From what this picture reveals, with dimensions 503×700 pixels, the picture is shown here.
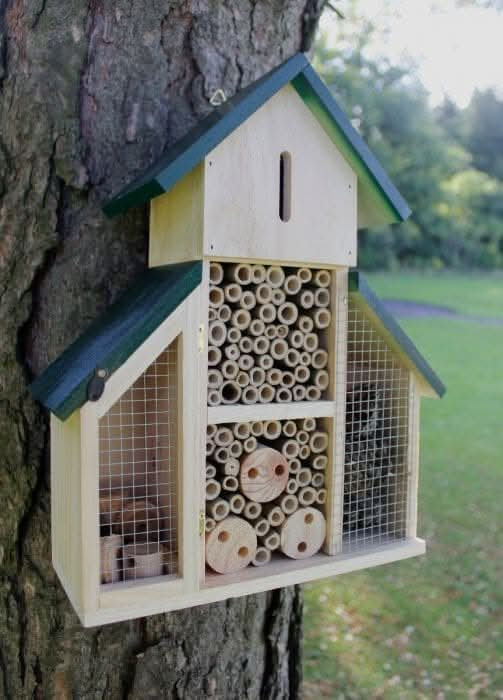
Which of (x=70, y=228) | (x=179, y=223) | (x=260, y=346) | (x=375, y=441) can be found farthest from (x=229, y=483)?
(x=70, y=228)

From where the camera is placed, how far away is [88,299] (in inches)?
52.3

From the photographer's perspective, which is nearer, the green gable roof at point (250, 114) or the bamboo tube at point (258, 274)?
the green gable roof at point (250, 114)

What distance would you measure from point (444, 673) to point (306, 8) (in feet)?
9.30

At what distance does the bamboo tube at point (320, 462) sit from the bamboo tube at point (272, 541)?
5.9 inches

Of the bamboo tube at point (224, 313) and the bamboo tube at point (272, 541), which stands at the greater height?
the bamboo tube at point (224, 313)

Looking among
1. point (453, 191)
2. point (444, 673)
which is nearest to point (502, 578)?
point (444, 673)

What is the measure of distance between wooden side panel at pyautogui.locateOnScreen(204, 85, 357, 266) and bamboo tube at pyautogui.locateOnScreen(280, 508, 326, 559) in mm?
477

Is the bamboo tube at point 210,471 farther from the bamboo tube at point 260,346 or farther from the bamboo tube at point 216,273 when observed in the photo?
the bamboo tube at point 216,273

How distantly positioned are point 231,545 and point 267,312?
1.38ft

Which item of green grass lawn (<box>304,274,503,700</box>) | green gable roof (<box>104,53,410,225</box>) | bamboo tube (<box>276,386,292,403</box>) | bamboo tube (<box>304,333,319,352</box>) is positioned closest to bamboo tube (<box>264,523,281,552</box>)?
bamboo tube (<box>276,386,292,403</box>)

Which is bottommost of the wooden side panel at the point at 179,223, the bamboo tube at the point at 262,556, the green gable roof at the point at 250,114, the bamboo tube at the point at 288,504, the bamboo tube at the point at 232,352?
the bamboo tube at the point at 262,556

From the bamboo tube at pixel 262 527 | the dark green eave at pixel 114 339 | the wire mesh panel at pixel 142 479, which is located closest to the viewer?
the dark green eave at pixel 114 339

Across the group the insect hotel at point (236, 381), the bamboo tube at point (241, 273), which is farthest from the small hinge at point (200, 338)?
the bamboo tube at point (241, 273)

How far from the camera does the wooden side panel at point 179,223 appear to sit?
Answer: 1.14 m
